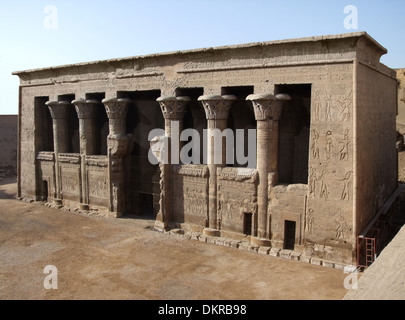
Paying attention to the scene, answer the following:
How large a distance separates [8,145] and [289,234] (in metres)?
27.5

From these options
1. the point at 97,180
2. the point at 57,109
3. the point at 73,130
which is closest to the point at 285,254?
the point at 97,180

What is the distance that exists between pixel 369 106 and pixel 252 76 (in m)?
3.75

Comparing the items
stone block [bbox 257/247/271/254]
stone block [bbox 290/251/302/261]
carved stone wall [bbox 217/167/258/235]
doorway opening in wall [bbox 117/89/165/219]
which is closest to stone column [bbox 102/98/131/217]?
doorway opening in wall [bbox 117/89/165/219]

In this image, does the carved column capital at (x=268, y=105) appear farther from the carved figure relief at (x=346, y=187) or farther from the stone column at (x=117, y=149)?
the stone column at (x=117, y=149)

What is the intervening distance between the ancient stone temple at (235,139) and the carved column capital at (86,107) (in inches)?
1.8

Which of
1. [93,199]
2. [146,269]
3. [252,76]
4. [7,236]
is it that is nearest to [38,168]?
[93,199]

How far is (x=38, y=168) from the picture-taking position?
1948 cm

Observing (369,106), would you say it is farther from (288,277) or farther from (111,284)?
(111,284)

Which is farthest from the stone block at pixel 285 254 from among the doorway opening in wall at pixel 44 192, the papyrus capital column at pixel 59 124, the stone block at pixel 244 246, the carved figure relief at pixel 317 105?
the doorway opening in wall at pixel 44 192

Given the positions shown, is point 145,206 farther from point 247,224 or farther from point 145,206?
point 247,224

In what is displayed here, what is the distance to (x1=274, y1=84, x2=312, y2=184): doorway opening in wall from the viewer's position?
44.3 ft

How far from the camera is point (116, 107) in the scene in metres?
15.6

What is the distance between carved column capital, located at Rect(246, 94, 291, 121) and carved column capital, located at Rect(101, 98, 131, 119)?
604cm

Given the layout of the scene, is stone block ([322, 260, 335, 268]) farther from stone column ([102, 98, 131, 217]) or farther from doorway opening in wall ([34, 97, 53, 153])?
doorway opening in wall ([34, 97, 53, 153])
